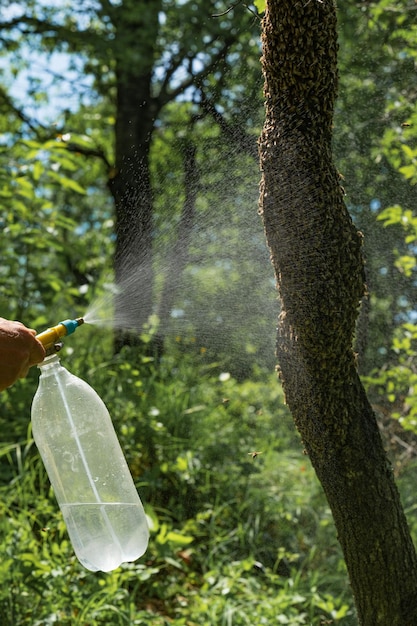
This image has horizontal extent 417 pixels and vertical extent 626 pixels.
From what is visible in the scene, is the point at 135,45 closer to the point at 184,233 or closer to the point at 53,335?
the point at 184,233

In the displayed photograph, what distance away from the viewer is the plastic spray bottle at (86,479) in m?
2.27

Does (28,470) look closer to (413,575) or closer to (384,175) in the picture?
(413,575)

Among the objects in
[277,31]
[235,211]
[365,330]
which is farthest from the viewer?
[365,330]

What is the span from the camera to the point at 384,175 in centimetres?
403

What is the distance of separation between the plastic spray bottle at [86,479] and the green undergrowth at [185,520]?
58 centimetres

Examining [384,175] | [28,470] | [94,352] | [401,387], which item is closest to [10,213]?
[94,352]

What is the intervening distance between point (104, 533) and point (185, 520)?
1851 millimetres

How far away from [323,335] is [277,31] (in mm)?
908

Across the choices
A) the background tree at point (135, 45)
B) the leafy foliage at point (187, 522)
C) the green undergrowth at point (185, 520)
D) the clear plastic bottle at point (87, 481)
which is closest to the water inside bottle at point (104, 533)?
the clear plastic bottle at point (87, 481)

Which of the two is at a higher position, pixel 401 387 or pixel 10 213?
pixel 10 213

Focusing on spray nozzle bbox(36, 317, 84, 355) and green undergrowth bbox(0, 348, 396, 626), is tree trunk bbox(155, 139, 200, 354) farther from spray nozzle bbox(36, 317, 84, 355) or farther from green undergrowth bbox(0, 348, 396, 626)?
spray nozzle bbox(36, 317, 84, 355)

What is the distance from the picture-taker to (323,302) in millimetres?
2152

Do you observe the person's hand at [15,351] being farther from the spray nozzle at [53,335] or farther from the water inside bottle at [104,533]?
the water inside bottle at [104,533]

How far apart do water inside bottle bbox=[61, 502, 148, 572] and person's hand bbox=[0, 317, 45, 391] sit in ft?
2.07
